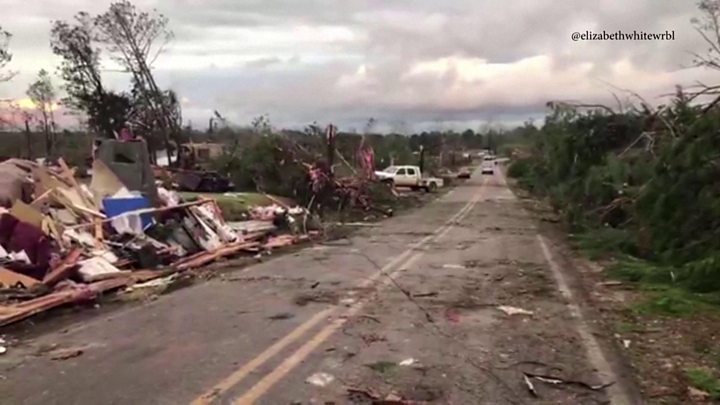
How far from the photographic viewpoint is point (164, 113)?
50.2 meters

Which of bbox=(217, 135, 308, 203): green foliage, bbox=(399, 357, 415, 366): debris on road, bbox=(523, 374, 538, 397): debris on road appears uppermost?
bbox=(217, 135, 308, 203): green foliage

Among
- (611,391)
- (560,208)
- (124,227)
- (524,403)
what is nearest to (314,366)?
(524,403)

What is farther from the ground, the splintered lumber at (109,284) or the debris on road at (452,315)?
the splintered lumber at (109,284)

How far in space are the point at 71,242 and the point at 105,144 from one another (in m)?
6.00

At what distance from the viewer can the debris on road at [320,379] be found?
5.90 meters

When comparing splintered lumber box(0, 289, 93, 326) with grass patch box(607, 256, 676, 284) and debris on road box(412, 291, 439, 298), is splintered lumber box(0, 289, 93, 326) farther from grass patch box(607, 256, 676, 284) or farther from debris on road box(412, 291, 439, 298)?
grass patch box(607, 256, 676, 284)

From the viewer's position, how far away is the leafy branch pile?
1104 centimetres

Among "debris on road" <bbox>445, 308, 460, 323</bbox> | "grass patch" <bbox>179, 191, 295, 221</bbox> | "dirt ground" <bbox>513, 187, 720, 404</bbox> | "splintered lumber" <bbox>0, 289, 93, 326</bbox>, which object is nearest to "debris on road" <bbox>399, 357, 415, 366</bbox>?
"dirt ground" <bbox>513, 187, 720, 404</bbox>

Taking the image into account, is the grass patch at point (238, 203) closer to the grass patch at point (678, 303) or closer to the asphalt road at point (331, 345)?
the asphalt road at point (331, 345)

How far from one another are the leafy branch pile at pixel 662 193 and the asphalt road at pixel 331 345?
6.13 ft

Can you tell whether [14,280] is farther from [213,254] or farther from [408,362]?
[408,362]

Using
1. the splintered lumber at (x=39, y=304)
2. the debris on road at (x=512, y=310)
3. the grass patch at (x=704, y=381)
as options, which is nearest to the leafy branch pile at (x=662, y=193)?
the debris on road at (x=512, y=310)

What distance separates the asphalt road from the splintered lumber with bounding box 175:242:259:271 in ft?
4.07

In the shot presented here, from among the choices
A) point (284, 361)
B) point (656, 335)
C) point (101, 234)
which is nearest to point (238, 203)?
point (101, 234)
